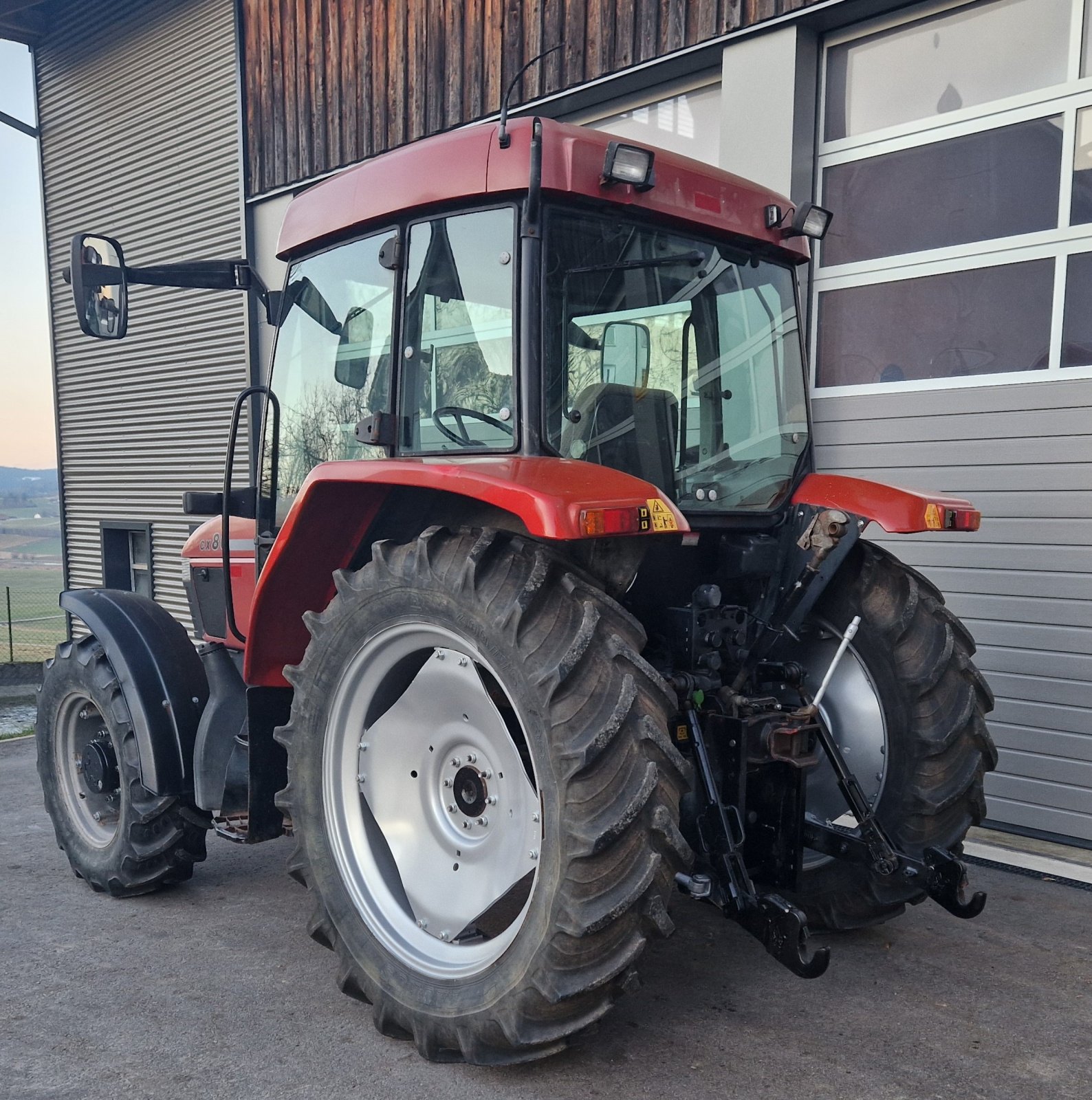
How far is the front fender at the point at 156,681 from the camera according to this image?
3.48 meters

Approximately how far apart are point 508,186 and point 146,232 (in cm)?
920

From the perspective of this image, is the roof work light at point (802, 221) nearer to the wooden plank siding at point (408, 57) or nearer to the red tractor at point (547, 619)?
the red tractor at point (547, 619)

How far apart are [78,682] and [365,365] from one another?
1.78 m

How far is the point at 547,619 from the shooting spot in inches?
90.4

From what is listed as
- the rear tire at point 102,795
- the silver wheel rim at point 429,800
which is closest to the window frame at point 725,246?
the silver wheel rim at point 429,800

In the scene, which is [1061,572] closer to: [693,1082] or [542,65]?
[693,1082]

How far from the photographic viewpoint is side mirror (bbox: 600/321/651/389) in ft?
8.86

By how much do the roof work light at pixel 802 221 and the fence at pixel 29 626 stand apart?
6.24 m

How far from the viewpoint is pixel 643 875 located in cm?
221

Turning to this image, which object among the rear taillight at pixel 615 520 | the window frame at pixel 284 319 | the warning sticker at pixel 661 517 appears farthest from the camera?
the window frame at pixel 284 319

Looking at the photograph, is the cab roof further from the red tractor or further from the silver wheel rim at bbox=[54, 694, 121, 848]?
the silver wheel rim at bbox=[54, 694, 121, 848]

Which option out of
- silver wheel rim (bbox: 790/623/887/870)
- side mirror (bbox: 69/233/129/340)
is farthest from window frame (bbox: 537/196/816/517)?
side mirror (bbox: 69/233/129/340)

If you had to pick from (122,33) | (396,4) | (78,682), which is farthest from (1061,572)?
(122,33)

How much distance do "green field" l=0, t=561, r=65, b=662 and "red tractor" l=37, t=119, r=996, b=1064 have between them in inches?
325
